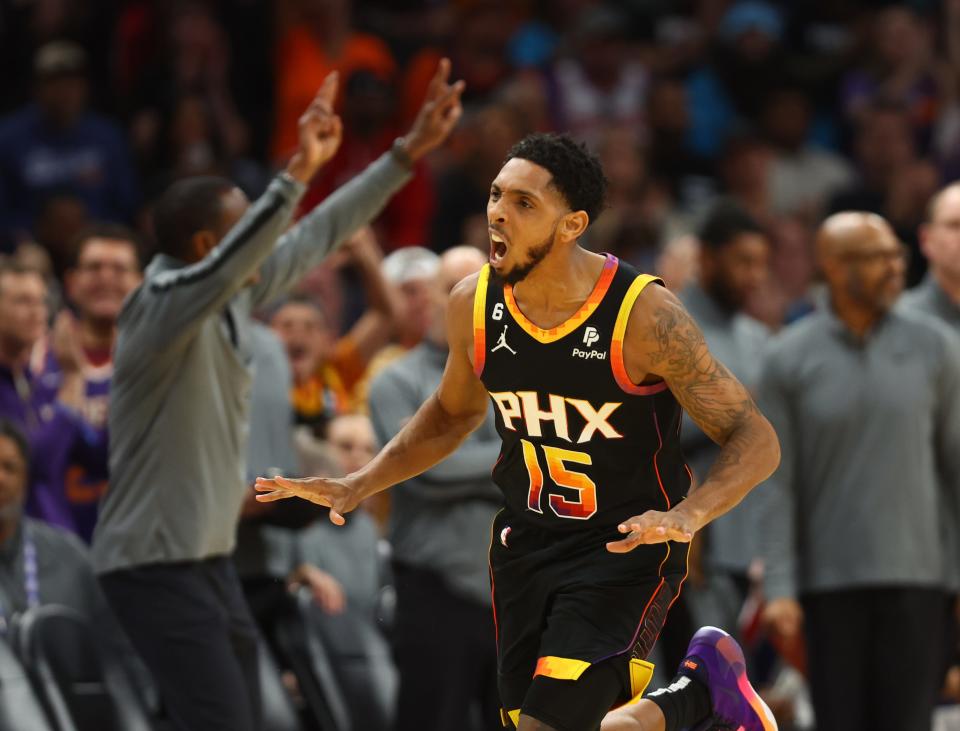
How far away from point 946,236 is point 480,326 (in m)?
3.24

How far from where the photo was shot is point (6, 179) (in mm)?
10586

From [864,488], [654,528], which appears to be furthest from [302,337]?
[654,528]

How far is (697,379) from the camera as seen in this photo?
4785 mm

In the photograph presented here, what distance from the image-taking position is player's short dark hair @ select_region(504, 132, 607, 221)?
A: 4.86m

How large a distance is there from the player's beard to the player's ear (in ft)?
0.09

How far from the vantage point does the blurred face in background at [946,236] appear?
294 inches

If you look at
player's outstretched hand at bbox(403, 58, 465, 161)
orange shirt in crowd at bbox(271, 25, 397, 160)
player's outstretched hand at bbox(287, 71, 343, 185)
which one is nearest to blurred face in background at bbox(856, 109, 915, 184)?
orange shirt in crowd at bbox(271, 25, 397, 160)

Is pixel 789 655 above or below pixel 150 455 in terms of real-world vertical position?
below

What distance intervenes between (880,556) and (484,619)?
159 centimetres

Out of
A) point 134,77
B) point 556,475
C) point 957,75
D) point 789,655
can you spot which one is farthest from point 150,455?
point 957,75

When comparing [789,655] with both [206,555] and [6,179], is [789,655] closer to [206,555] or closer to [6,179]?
[206,555]

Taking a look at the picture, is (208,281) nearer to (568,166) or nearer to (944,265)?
(568,166)

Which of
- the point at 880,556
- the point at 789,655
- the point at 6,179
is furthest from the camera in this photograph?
the point at 6,179

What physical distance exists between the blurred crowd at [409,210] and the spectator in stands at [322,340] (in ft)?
0.06
